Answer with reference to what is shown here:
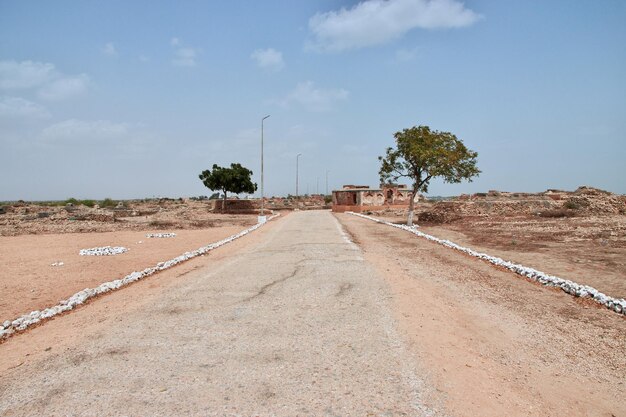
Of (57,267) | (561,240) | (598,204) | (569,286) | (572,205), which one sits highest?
(598,204)

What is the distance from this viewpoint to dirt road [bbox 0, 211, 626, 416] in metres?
3.68

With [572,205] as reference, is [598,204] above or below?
above

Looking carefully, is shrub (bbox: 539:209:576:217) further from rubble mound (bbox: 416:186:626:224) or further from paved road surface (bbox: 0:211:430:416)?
paved road surface (bbox: 0:211:430:416)

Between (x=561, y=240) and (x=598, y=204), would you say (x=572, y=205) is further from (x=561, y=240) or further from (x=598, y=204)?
(x=561, y=240)

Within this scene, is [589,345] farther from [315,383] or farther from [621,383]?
[315,383]

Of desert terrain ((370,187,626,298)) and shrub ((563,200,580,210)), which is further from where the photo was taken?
shrub ((563,200,580,210))

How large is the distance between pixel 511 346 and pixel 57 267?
41.2ft

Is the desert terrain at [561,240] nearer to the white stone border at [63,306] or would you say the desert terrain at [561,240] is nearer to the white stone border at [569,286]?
the white stone border at [569,286]

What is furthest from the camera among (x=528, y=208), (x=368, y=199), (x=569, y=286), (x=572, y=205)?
(x=368, y=199)

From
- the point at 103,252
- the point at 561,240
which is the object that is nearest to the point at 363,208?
the point at 561,240

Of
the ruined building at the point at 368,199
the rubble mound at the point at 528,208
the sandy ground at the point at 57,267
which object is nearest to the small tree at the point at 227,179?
the ruined building at the point at 368,199

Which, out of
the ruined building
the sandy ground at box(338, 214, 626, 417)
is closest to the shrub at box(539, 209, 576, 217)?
the sandy ground at box(338, 214, 626, 417)

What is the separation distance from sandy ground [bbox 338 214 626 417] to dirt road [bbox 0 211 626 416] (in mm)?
21

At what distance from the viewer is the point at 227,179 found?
56.8m
